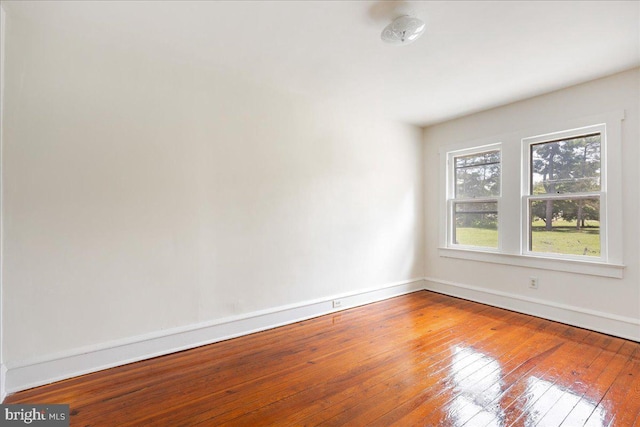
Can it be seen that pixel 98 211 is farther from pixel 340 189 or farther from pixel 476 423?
pixel 476 423

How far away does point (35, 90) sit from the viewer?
2.09 meters

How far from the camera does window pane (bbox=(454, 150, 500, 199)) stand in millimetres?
3945

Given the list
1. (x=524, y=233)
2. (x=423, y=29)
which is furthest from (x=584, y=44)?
(x=524, y=233)

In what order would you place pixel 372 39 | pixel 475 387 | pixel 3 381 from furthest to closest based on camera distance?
pixel 372 39
pixel 475 387
pixel 3 381

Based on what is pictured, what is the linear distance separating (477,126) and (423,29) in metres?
2.34

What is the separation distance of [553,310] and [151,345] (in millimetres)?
4101

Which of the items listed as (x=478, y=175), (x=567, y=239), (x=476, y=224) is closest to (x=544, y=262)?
(x=567, y=239)

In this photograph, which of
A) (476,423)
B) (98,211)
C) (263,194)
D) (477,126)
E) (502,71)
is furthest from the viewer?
(477,126)

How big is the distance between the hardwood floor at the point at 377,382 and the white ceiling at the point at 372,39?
2.56 meters

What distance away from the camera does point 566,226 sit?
3.29 meters

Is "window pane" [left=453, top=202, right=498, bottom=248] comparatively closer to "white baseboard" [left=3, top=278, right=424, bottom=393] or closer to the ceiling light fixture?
"white baseboard" [left=3, top=278, right=424, bottom=393]

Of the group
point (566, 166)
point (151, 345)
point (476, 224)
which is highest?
point (566, 166)

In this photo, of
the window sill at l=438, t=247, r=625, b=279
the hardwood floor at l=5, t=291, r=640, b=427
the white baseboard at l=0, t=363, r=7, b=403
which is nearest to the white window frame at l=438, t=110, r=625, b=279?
the window sill at l=438, t=247, r=625, b=279

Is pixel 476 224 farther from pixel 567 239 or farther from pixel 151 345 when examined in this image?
pixel 151 345
